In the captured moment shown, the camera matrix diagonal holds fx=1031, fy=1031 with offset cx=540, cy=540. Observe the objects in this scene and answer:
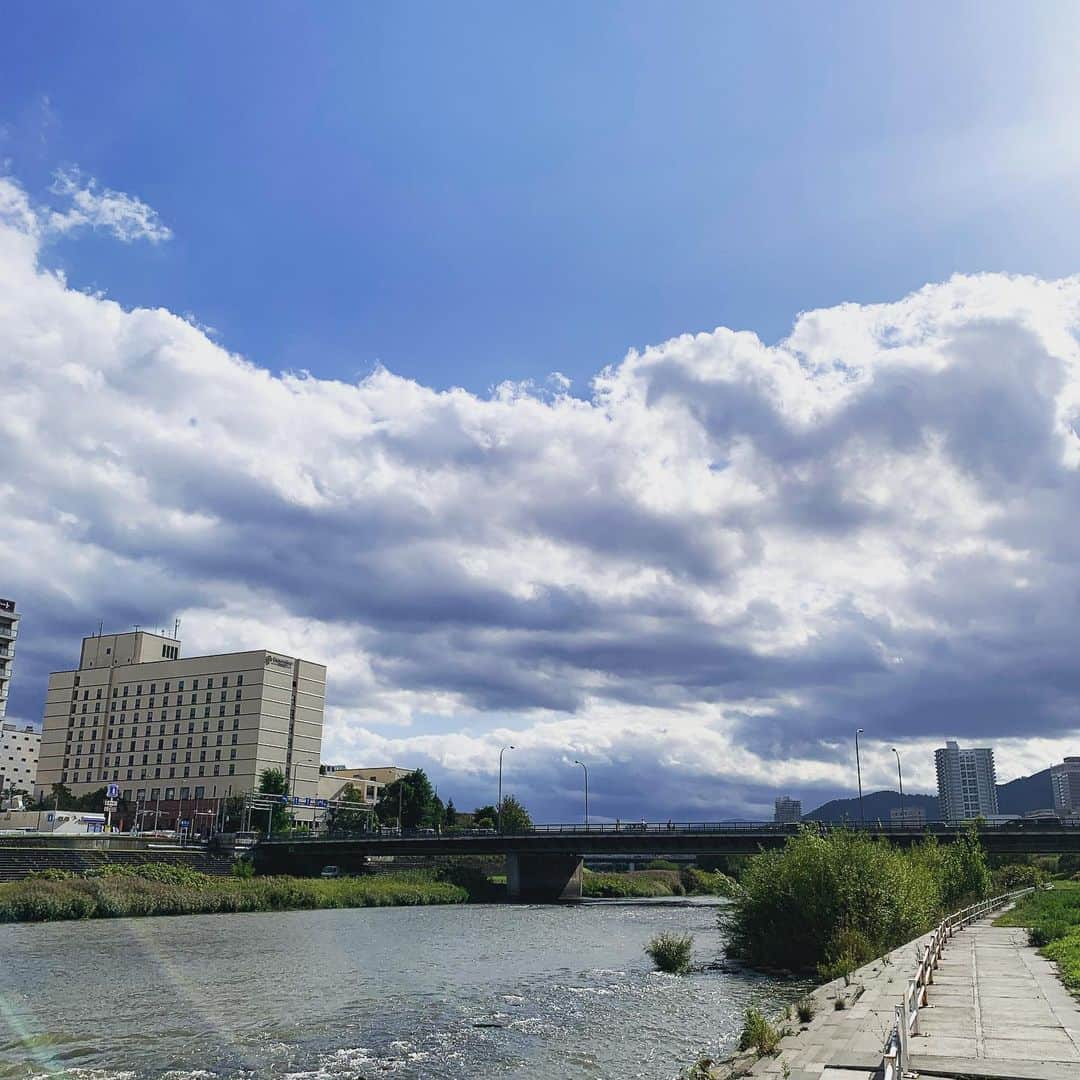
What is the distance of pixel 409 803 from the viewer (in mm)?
190625

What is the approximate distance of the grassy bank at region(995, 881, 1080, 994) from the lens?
33.9 m

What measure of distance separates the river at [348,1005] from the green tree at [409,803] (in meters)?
125

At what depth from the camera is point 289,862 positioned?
12612 cm

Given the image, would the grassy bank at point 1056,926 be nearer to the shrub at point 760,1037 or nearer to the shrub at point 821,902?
the shrub at point 821,902

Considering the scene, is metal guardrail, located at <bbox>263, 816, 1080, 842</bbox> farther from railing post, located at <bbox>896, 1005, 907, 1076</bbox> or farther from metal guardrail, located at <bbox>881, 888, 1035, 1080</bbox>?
railing post, located at <bbox>896, 1005, 907, 1076</bbox>

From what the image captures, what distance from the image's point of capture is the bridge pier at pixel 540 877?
123688 mm

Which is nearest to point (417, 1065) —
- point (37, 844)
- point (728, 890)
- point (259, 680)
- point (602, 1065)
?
point (602, 1065)

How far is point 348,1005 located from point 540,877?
91391 mm

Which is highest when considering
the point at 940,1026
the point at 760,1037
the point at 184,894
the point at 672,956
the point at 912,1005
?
the point at 912,1005

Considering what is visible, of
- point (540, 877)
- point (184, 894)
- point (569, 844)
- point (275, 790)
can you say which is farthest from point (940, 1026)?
point (275, 790)

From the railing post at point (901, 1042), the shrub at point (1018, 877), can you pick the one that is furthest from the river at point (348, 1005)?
the shrub at point (1018, 877)

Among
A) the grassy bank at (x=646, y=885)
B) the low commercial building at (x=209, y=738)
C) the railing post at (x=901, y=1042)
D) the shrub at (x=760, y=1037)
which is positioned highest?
the low commercial building at (x=209, y=738)

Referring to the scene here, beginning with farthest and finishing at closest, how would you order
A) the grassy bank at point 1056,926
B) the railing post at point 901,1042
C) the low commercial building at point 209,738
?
the low commercial building at point 209,738 → the grassy bank at point 1056,926 → the railing post at point 901,1042

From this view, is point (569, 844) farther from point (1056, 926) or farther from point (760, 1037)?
point (760, 1037)
